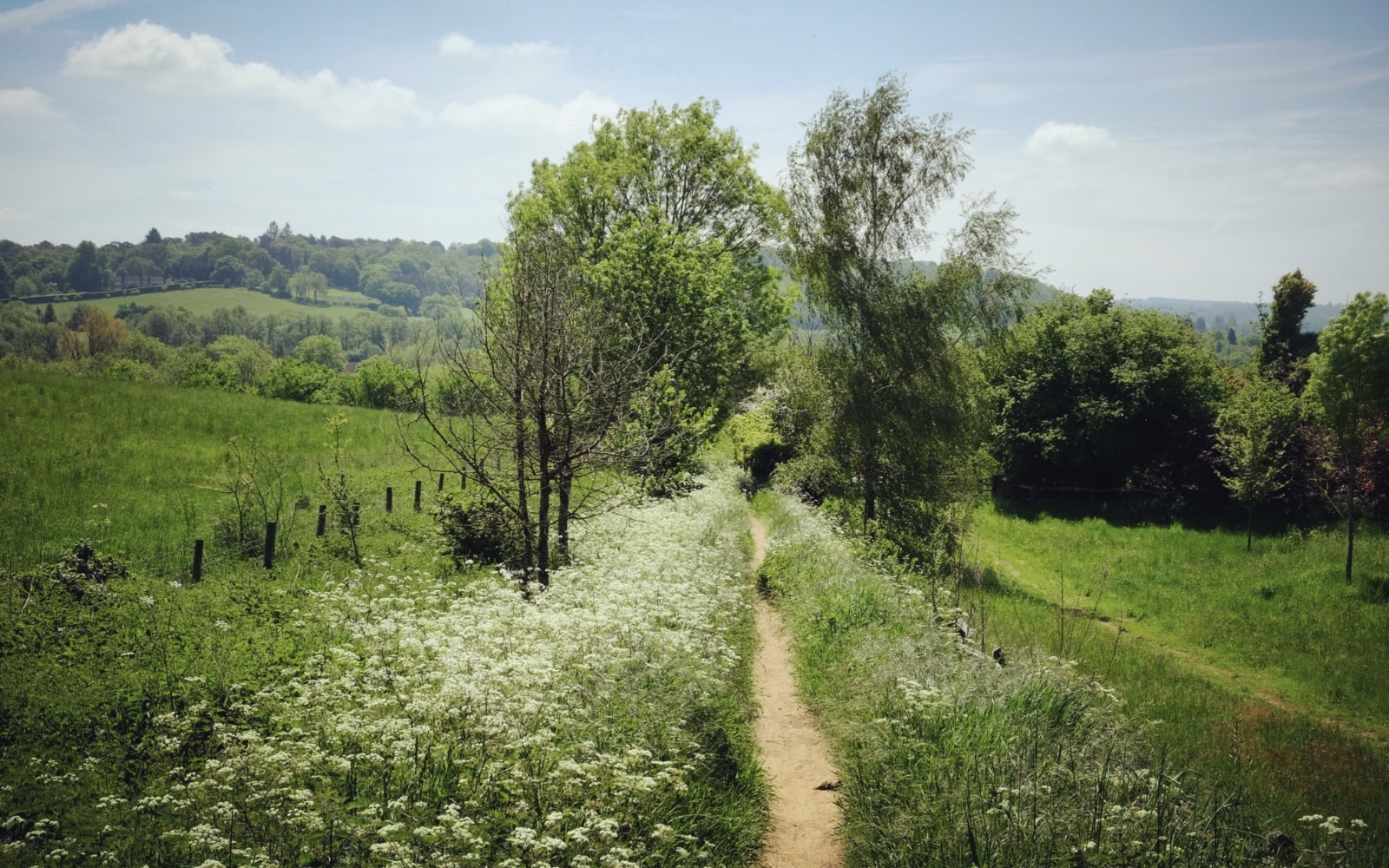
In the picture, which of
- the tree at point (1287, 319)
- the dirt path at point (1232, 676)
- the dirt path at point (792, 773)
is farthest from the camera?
the tree at point (1287, 319)

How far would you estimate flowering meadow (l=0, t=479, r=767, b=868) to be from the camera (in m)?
5.21

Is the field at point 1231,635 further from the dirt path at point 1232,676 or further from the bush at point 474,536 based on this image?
the bush at point 474,536

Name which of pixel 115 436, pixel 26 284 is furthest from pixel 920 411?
pixel 26 284

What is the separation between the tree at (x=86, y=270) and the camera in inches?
6152

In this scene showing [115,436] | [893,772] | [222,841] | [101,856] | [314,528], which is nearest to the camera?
[222,841]

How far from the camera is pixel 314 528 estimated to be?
17.6 metres

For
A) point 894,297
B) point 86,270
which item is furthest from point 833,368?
point 86,270

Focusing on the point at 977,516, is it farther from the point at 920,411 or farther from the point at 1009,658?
the point at 1009,658

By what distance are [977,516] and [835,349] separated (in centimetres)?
1332

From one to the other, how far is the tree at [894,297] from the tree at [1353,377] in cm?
965


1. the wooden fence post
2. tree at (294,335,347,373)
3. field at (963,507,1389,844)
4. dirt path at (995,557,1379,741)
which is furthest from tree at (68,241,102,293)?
dirt path at (995,557,1379,741)

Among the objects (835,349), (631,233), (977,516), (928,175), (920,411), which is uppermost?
(928,175)

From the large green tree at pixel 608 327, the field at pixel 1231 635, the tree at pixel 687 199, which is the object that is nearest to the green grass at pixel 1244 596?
the field at pixel 1231 635

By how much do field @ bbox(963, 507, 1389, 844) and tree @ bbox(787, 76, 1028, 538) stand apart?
14.8ft
